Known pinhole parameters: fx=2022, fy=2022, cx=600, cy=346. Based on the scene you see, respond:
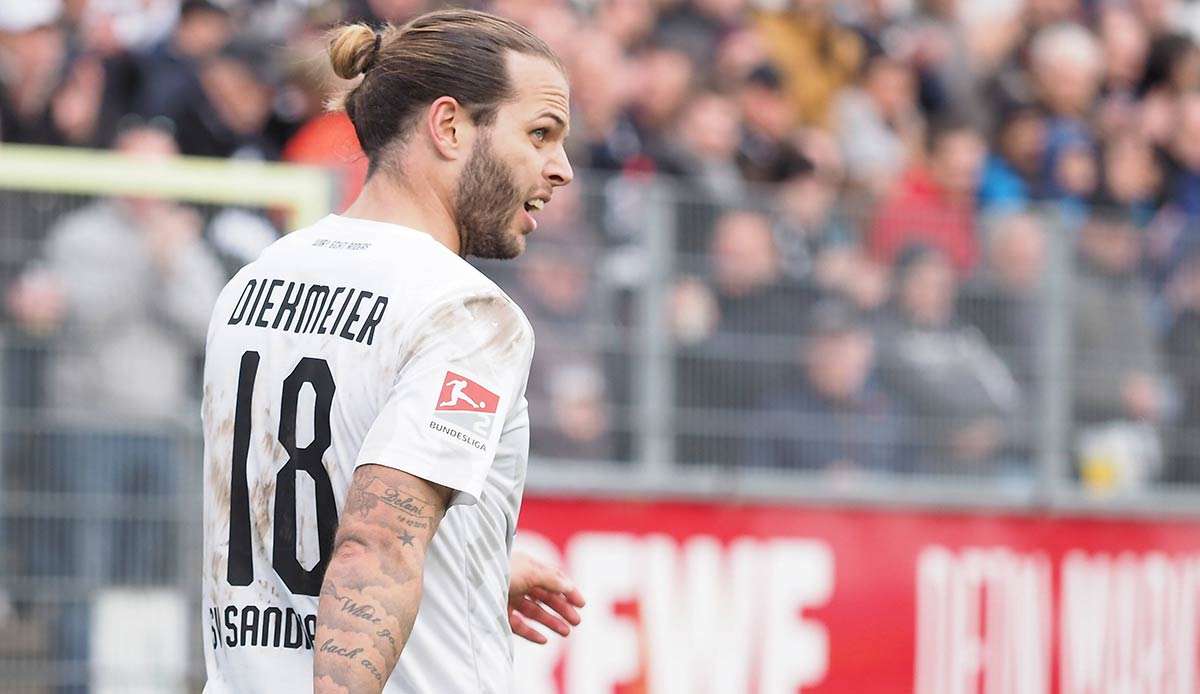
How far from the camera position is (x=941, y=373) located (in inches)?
324

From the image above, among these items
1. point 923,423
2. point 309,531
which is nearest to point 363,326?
point 309,531

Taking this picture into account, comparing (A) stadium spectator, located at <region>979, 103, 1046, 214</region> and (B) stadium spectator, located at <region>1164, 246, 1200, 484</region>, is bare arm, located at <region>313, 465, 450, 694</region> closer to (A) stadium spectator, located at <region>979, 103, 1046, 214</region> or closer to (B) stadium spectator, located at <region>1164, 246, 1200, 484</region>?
(B) stadium spectator, located at <region>1164, 246, 1200, 484</region>

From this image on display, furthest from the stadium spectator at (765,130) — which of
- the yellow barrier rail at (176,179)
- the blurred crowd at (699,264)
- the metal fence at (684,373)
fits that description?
the yellow barrier rail at (176,179)

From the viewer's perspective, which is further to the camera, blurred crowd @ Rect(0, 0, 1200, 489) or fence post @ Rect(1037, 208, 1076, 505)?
fence post @ Rect(1037, 208, 1076, 505)

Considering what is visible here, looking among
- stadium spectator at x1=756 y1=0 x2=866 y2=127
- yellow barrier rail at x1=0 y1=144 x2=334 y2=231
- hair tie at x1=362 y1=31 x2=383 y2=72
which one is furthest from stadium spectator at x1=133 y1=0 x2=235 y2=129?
hair tie at x1=362 y1=31 x2=383 y2=72

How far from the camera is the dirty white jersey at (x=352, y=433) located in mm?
2953

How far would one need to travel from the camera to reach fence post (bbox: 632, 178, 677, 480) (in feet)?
25.3

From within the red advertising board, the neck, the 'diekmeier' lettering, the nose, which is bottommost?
the red advertising board

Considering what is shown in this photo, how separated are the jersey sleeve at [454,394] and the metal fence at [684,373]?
13.3 feet

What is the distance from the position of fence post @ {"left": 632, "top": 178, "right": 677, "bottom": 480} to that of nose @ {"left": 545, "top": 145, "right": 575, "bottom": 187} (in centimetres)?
435

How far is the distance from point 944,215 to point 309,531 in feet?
18.4

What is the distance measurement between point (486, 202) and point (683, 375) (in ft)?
15.2

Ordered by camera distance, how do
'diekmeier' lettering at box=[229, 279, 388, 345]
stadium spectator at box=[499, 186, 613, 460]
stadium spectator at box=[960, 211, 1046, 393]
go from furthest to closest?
stadium spectator at box=[960, 211, 1046, 393]
stadium spectator at box=[499, 186, 613, 460]
'diekmeier' lettering at box=[229, 279, 388, 345]

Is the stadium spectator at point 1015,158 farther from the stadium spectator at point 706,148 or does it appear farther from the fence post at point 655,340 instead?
the fence post at point 655,340
